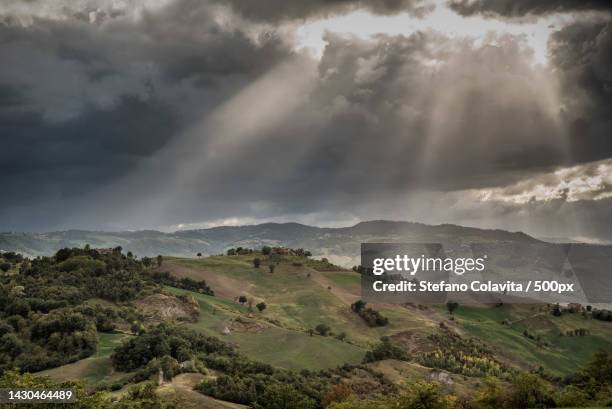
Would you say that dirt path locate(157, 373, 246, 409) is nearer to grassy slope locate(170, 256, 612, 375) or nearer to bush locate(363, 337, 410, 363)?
bush locate(363, 337, 410, 363)

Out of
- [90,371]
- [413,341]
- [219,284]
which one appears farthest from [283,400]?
A: [219,284]

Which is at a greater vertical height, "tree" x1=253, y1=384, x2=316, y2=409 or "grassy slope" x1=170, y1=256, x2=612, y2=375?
"tree" x1=253, y1=384, x2=316, y2=409

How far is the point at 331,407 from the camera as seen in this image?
5978cm

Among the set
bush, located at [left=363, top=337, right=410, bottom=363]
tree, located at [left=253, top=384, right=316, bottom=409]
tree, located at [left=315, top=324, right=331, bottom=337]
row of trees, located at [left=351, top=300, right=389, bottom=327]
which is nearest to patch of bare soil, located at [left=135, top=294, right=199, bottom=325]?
tree, located at [left=315, top=324, right=331, bottom=337]

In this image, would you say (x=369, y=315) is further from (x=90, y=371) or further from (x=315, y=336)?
(x=90, y=371)

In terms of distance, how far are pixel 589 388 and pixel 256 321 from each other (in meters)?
89.1

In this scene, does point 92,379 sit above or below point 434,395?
below

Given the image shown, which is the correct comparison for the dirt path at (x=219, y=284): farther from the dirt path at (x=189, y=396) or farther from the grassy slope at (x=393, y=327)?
the dirt path at (x=189, y=396)

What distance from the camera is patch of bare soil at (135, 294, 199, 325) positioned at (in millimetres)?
133875

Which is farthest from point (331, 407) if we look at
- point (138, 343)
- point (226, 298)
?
point (226, 298)

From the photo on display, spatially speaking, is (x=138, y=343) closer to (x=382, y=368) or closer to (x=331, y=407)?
(x=331, y=407)

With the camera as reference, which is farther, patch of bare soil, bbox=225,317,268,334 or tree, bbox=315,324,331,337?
tree, bbox=315,324,331,337

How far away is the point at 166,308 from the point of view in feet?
457

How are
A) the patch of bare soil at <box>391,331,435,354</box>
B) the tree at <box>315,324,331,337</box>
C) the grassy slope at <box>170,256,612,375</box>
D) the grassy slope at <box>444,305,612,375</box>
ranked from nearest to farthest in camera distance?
the patch of bare soil at <box>391,331,435,354</box> → the tree at <box>315,324,331,337</box> → the grassy slope at <box>170,256,612,375</box> → the grassy slope at <box>444,305,612,375</box>
